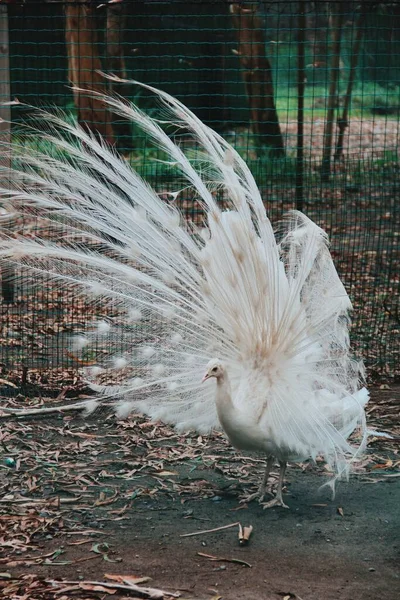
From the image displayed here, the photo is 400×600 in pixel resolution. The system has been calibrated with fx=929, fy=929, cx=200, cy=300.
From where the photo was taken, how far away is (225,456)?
5.96 metres

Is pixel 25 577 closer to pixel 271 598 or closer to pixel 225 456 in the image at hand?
pixel 271 598

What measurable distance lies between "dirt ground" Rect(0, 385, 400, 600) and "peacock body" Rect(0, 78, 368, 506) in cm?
33

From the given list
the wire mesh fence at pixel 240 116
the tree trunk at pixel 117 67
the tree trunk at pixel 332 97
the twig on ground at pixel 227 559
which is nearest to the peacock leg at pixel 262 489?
the twig on ground at pixel 227 559

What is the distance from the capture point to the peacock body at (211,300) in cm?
495

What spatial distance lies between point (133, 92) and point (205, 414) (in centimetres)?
1221

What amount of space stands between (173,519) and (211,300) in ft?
3.95

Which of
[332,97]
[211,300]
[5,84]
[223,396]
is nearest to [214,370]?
[223,396]

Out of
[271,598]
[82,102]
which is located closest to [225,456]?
[271,598]

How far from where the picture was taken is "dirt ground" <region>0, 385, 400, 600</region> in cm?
430

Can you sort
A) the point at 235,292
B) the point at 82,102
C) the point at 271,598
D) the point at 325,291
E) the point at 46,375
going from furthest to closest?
the point at 82,102 < the point at 46,375 < the point at 325,291 < the point at 235,292 < the point at 271,598

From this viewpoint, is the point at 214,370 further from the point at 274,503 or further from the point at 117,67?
the point at 117,67

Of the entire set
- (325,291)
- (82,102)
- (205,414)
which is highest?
(82,102)

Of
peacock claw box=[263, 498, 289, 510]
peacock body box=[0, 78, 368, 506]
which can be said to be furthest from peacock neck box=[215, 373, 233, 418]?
peacock claw box=[263, 498, 289, 510]

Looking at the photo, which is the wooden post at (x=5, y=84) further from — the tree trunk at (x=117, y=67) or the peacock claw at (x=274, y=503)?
the tree trunk at (x=117, y=67)
